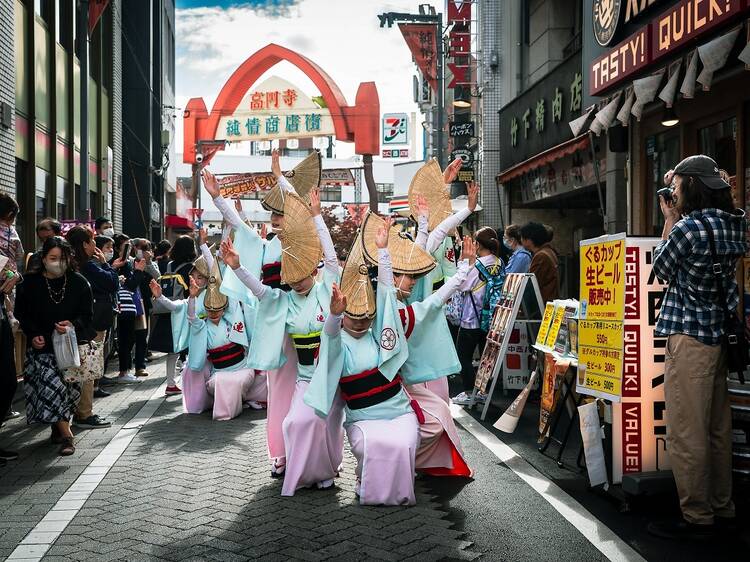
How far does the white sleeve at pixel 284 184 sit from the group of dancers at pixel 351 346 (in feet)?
0.05

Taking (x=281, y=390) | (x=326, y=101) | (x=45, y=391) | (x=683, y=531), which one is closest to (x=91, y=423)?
(x=45, y=391)

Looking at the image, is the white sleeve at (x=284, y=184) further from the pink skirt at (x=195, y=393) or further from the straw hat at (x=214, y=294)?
the pink skirt at (x=195, y=393)

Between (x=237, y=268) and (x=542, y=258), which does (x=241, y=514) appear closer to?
(x=237, y=268)

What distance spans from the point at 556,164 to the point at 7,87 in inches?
385

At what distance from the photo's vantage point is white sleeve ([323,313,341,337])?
556cm

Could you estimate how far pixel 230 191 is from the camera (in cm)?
2645

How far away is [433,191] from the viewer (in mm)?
7594

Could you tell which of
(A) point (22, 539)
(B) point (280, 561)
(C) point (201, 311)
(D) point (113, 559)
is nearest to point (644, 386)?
(B) point (280, 561)

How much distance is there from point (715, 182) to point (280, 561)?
3193 mm

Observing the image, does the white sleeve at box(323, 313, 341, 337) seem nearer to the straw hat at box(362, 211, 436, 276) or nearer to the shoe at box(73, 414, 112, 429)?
the straw hat at box(362, 211, 436, 276)

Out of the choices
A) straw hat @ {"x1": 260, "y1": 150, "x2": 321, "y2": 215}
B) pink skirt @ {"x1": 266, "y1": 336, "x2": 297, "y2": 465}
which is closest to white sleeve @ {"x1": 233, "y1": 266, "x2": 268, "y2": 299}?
pink skirt @ {"x1": 266, "y1": 336, "x2": 297, "y2": 465}

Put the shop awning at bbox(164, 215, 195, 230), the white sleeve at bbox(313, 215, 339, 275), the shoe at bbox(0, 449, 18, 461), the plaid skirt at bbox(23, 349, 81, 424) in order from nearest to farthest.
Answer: the white sleeve at bbox(313, 215, 339, 275)
the shoe at bbox(0, 449, 18, 461)
the plaid skirt at bbox(23, 349, 81, 424)
the shop awning at bbox(164, 215, 195, 230)

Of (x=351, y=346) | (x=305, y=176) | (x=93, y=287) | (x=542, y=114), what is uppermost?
(x=542, y=114)

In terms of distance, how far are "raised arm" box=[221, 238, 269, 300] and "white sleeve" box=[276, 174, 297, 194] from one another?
1248 mm
